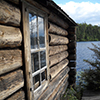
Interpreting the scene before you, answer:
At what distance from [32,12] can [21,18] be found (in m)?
0.38

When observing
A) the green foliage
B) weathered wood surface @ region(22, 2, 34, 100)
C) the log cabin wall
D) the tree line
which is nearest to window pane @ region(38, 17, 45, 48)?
weathered wood surface @ region(22, 2, 34, 100)

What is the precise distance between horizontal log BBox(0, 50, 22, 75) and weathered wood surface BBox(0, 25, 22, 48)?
3.7 inches

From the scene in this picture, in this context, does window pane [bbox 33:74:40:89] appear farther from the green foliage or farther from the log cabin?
the green foliage

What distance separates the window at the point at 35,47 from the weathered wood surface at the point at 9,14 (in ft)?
0.49

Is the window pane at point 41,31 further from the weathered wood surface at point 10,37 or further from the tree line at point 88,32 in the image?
the tree line at point 88,32

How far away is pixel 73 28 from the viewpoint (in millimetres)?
5059

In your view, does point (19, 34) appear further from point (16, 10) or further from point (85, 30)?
point (85, 30)

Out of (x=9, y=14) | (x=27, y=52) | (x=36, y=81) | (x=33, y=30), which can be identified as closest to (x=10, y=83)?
(x=27, y=52)

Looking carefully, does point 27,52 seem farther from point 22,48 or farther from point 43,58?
point 43,58

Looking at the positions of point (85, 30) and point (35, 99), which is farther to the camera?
point (85, 30)

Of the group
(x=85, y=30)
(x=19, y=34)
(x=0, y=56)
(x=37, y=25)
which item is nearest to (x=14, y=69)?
(x=0, y=56)

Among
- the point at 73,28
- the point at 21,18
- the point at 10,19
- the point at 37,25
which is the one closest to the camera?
the point at 10,19

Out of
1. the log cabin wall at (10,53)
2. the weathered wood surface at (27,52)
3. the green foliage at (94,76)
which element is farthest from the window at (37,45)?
the green foliage at (94,76)

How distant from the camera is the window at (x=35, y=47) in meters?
1.75
